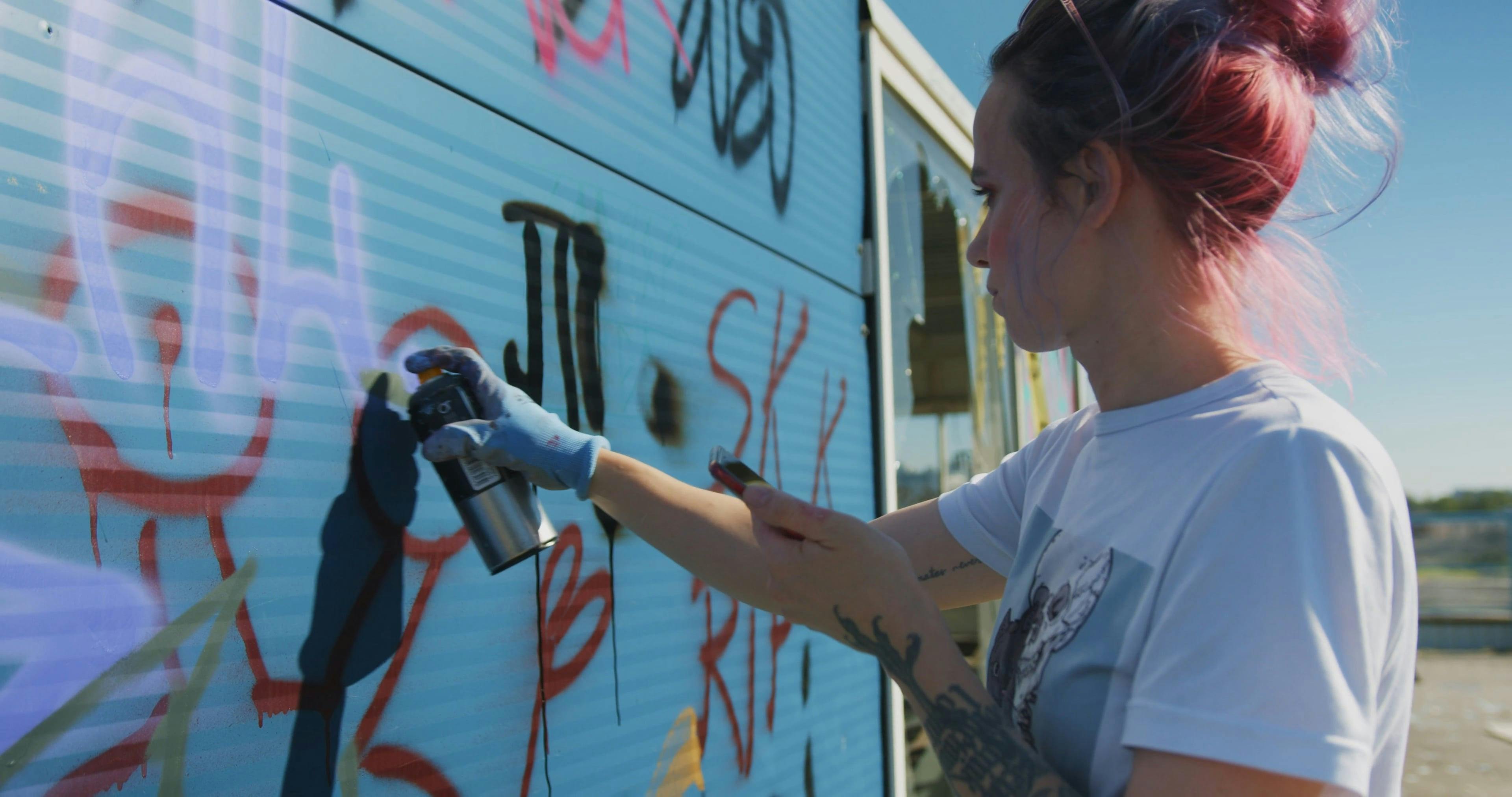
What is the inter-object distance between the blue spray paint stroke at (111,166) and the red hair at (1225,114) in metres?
1.17

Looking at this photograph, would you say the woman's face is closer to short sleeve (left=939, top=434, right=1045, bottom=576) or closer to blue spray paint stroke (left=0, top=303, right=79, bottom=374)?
short sleeve (left=939, top=434, right=1045, bottom=576)

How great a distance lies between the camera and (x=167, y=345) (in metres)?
1.35

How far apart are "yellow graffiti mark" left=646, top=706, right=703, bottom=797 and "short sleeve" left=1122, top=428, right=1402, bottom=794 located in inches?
57.6

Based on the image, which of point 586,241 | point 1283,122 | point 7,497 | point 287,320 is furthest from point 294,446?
point 1283,122

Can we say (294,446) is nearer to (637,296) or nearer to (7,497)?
(7,497)

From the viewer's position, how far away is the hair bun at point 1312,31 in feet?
4.20

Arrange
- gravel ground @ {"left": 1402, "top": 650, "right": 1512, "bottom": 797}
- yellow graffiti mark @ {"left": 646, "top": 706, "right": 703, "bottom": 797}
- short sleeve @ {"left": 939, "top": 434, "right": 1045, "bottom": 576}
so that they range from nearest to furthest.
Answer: short sleeve @ {"left": 939, "top": 434, "right": 1045, "bottom": 576}
yellow graffiti mark @ {"left": 646, "top": 706, "right": 703, "bottom": 797}
gravel ground @ {"left": 1402, "top": 650, "right": 1512, "bottom": 797}

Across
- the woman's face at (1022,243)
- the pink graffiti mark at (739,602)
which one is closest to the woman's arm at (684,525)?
the pink graffiti mark at (739,602)

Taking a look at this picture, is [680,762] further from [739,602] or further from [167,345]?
[167,345]

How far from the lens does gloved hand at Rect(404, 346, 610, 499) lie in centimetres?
160

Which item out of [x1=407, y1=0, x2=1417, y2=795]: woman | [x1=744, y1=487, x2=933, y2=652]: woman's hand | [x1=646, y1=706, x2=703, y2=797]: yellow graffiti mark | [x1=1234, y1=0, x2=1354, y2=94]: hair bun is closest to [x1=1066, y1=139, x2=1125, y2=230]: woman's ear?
[x1=407, y1=0, x2=1417, y2=795]: woman

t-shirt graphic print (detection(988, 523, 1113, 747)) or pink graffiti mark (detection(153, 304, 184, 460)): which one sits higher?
pink graffiti mark (detection(153, 304, 184, 460))

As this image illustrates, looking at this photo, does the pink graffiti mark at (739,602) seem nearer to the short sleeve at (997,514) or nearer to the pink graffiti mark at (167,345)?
the short sleeve at (997,514)

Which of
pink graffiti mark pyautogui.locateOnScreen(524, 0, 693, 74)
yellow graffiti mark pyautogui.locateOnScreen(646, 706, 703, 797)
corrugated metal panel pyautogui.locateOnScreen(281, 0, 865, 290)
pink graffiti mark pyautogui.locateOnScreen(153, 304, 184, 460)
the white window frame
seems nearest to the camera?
pink graffiti mark pyautogui.locateOnScreen(153, 304, 184, 460)
